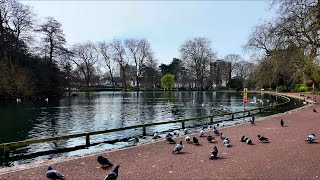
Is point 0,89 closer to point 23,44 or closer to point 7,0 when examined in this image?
point 23,44

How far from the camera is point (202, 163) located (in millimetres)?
8344

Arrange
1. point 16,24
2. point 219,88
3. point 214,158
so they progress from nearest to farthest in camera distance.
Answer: point 214,158 < point 16,24 < point 219,88

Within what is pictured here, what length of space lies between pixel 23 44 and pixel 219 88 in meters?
67.8

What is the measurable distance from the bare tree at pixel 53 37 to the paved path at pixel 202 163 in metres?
47.6

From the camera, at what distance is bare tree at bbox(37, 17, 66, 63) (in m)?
53.2

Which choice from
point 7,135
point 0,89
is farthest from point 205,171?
point 0,89

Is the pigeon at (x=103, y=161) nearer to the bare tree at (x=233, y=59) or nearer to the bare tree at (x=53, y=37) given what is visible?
the bare tree at (x=53, y=37)

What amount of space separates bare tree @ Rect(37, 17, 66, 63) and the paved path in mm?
47586

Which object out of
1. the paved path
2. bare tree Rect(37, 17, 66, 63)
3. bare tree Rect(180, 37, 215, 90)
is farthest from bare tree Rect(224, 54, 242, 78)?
the paved path

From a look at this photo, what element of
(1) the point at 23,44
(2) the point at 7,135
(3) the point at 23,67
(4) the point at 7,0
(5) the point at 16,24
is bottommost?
(2) the point at 7,135

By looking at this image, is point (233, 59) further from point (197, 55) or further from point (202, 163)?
point (202, 163)

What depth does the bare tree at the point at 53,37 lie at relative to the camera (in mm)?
53188

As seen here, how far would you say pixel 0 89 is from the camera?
41.5 metres

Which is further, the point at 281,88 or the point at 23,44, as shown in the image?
the point at 281,88
